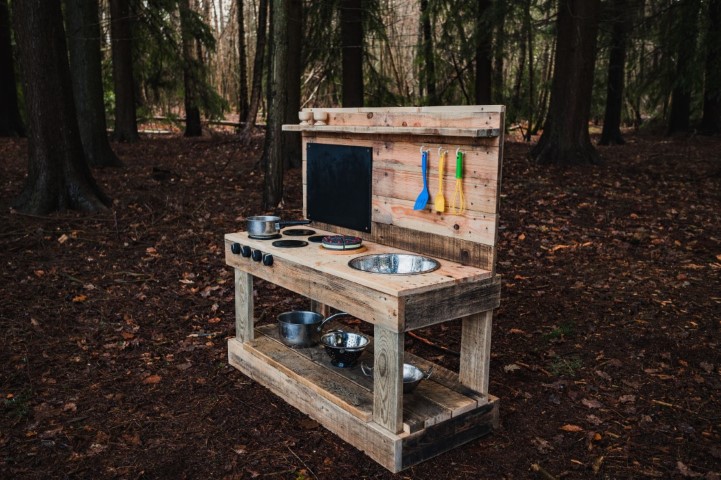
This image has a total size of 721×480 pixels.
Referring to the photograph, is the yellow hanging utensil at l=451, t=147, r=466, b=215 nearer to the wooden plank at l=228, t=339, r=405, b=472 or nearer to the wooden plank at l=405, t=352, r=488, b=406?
the wooden plank at l=405, t=352, r=488, b=406

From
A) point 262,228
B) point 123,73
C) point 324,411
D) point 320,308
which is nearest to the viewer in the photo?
point 324,411

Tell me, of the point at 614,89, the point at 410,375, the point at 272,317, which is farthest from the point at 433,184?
the point at 614,89

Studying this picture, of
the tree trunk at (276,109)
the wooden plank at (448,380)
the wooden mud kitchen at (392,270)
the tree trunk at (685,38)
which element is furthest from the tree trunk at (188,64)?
the wooden plank at (448,380)

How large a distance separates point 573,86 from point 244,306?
8036mm

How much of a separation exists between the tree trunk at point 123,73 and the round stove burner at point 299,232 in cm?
1158

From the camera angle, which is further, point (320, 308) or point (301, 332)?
point (320, 308)

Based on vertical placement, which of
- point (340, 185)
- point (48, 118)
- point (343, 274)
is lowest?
point (343, 274)

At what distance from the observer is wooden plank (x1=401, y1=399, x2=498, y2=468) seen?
11.3 feet

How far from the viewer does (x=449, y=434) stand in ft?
11.9

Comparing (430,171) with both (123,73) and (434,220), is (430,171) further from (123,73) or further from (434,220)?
(123,73)

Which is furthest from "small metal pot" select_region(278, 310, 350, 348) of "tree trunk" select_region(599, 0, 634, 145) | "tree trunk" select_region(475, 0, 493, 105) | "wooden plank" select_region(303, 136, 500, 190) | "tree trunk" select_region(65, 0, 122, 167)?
"tree trunk" select_region(599, 0, 634, 145)

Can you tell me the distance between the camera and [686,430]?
3764 mm

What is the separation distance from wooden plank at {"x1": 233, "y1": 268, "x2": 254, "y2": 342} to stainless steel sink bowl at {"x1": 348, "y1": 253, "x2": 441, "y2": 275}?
3.56 feet

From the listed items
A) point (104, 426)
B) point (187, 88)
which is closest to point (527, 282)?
point (104, 426)
